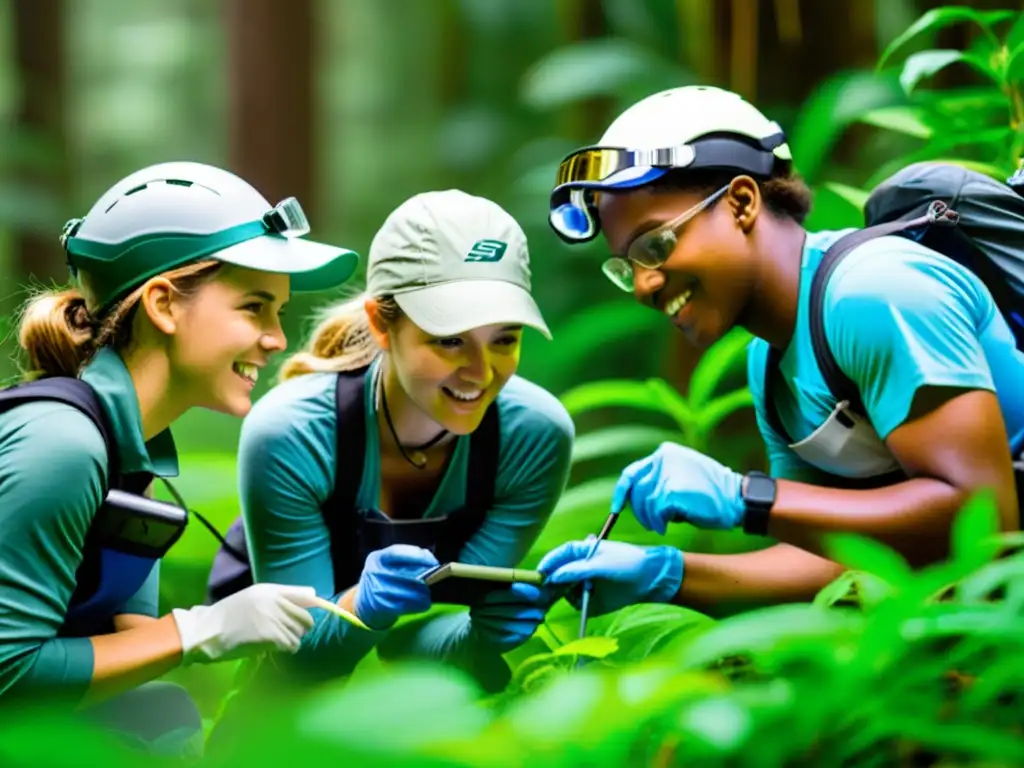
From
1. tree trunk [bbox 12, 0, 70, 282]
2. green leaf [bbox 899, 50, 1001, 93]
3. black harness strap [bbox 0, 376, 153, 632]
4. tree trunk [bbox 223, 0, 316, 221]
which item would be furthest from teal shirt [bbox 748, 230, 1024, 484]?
tree trunk [bbox 12, 0, 70, 282]

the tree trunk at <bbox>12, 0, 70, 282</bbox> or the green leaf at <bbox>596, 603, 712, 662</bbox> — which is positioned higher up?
the tree trunk at <bbox>12, 0, 70, 282</bbox>

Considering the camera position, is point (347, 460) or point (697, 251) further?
point (347, 460)

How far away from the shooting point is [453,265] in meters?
1.97

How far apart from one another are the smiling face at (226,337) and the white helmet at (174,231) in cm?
5

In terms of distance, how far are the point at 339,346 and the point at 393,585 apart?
0.54 meters

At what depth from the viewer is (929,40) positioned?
3.85 m

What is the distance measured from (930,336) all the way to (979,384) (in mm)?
97

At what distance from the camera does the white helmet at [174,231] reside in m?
1.82

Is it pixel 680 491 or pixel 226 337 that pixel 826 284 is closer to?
pixel 680 491

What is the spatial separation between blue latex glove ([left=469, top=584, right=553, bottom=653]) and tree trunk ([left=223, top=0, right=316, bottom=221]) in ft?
10.4

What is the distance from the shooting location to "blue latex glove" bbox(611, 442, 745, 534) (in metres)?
1.86

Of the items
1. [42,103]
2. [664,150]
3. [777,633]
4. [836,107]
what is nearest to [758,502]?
[664,150]

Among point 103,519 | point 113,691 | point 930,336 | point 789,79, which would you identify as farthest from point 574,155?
point 789,79

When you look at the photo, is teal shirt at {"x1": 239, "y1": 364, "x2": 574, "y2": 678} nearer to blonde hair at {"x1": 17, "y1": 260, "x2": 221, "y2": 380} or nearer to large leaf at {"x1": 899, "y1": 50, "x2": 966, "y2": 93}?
blonde hair at {"x1": 17, "y1": 260, "x2": 221, "y2": 380}
